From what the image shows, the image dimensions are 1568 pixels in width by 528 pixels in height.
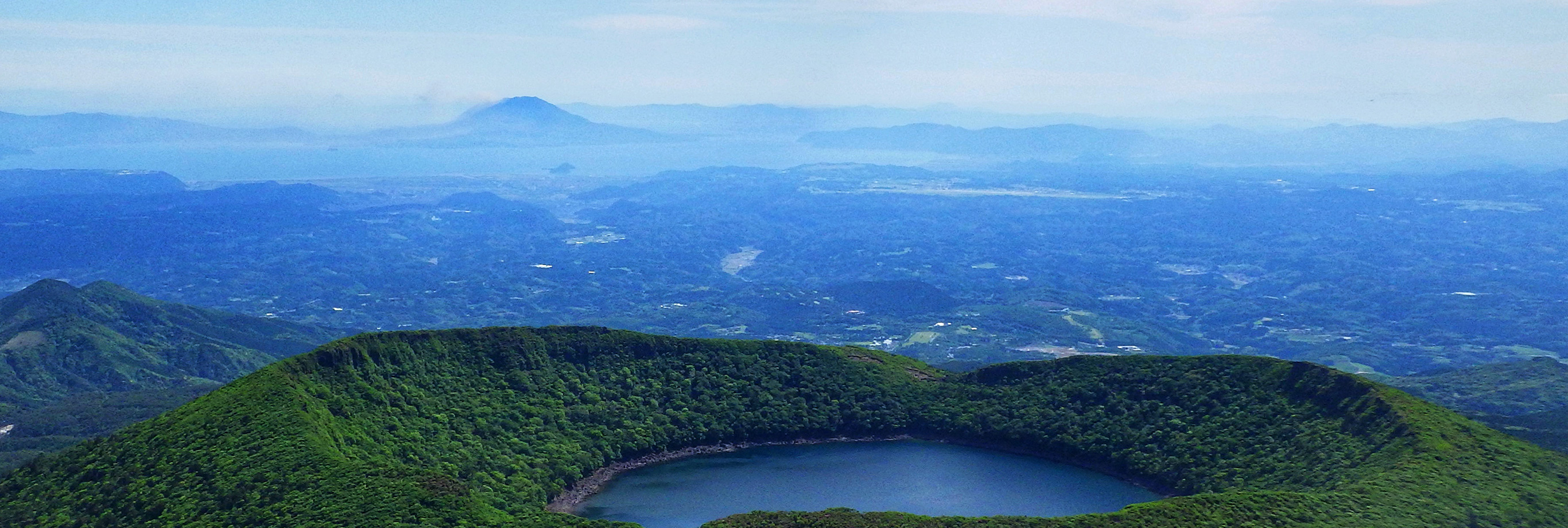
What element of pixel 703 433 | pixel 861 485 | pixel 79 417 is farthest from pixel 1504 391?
pixel 79 417

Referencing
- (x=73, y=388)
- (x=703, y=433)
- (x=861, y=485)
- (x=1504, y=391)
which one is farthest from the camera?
(x=73, y=388)

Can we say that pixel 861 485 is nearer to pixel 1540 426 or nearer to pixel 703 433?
pixel 703 433

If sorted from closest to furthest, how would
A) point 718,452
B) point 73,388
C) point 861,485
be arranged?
point 861,485
point 718,452
point 73,388

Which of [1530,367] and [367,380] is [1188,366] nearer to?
[367,380]

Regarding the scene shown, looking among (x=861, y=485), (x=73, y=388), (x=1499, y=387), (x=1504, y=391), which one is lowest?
(x=73, y=388)

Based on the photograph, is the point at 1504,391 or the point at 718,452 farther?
the point at 1504,391

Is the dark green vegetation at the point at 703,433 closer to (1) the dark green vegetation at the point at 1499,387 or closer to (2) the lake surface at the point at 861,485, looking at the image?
(2) the lake surface at the point at 861,485

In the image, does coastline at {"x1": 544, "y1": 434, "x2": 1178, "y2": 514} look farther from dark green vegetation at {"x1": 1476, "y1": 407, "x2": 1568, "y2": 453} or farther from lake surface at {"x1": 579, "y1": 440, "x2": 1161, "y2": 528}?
dark green vegetation at {"x1": 1476, "y1": 407, "x2": 1568, "y2": 453}

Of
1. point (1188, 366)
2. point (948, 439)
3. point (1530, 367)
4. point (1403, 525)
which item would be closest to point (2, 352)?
point (948, 439)

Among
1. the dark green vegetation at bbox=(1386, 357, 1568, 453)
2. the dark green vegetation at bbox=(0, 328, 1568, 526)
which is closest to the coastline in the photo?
the dark green vegetation at bbox=(0, 328, 1568, 526)
